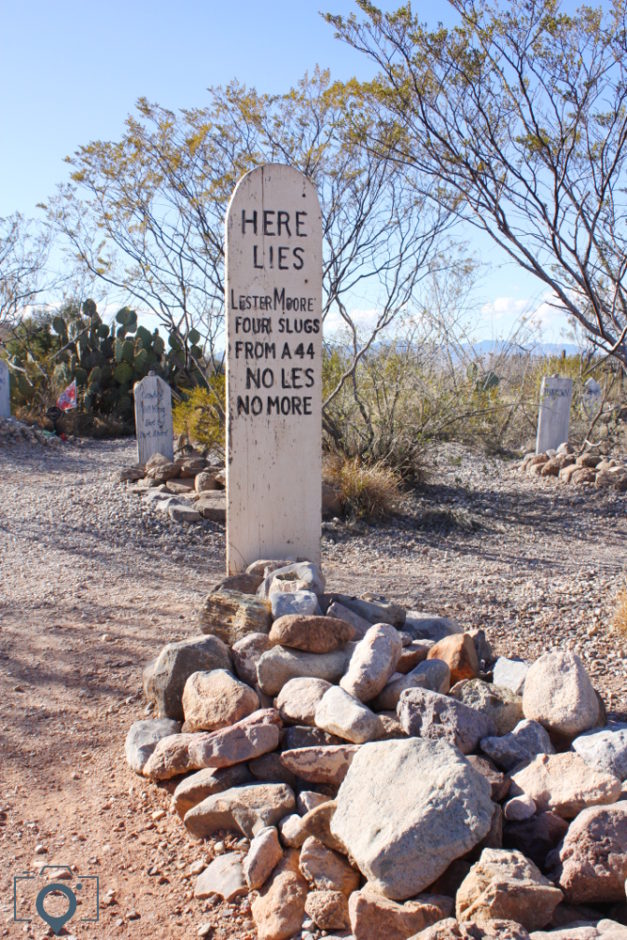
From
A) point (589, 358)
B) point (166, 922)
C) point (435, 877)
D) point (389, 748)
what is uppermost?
point (589, 358)

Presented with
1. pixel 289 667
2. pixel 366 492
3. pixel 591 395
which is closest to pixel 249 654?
pixel 289 667

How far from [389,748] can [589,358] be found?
43.2ft

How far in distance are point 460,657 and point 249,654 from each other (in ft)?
2.83

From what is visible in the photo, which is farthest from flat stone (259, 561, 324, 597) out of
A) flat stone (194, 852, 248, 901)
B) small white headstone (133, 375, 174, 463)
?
small white headstone (133, 375, 174, 463)

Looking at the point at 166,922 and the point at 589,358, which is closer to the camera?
the point at 166,922

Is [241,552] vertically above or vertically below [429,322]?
below

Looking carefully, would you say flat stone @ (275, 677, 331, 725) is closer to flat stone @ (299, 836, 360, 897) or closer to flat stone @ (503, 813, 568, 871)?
flat stone @ (299, 836, 360, 897)

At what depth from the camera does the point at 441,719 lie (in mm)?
2672

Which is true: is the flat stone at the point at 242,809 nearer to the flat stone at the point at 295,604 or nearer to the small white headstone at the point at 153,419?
the flat stone at the point at 295,604

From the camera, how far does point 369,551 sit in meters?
6.77

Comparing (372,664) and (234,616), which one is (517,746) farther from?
(234,616)

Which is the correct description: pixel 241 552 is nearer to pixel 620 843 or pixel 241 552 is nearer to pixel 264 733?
pixel 264 733

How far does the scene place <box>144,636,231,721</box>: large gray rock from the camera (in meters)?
3.34

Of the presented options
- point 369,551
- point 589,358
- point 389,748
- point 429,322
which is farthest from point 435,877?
point 589,358
